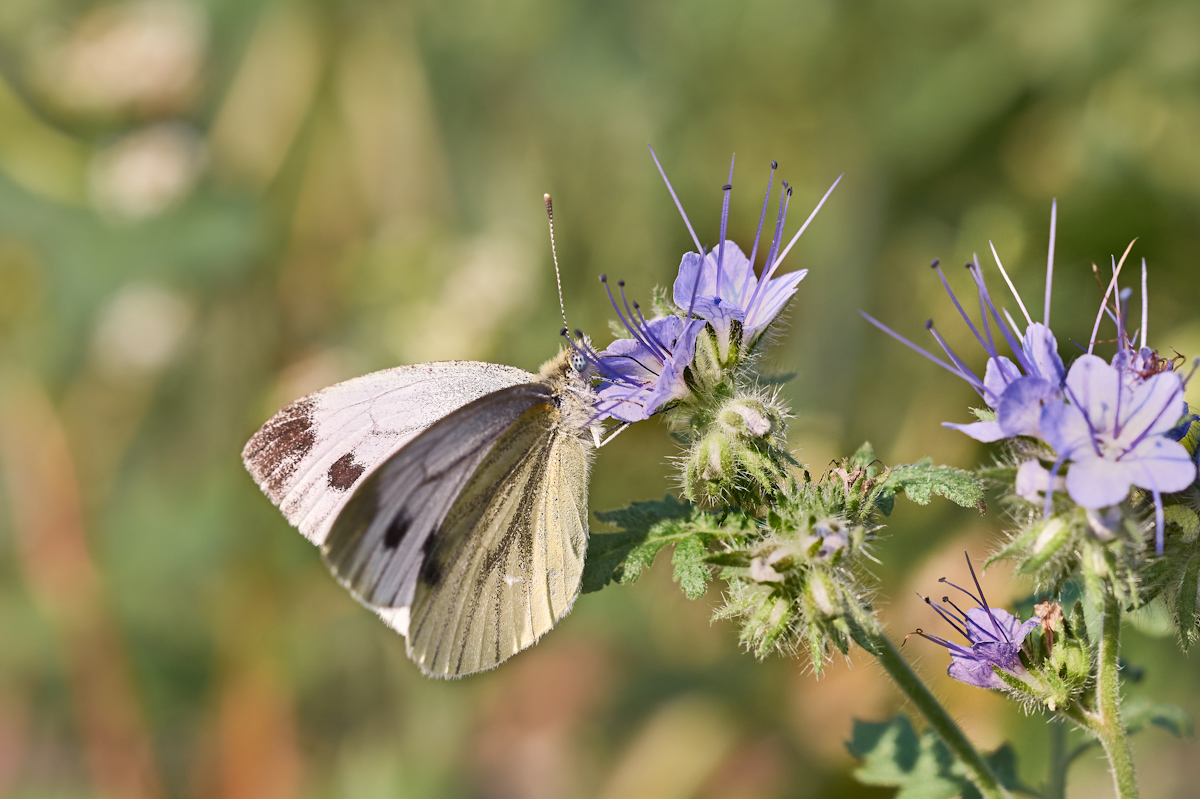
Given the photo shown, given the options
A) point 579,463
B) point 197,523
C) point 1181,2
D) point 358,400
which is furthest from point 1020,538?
point 197,523

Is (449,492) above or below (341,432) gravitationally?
below

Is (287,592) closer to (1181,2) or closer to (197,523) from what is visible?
(197,523)

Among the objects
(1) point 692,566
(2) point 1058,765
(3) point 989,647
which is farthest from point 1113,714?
(1) point 692,566

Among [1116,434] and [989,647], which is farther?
[989,647]

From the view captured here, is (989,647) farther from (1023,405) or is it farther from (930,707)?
(1023,405)

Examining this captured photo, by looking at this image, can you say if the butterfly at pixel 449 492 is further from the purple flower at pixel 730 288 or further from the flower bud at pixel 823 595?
the flower bud at pixel 823 595

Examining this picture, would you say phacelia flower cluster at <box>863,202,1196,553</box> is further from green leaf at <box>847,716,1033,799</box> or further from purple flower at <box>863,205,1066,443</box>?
green leaf at <box>847,716,1033,799</box>
